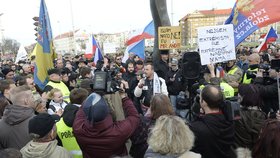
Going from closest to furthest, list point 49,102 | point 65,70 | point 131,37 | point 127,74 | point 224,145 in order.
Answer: point 224,145 < point 49,102 < point 65,70 < point 127,74 < point 131,37

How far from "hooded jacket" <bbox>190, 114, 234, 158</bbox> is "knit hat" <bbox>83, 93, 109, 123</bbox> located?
869 mm

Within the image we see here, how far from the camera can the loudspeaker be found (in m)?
6.44

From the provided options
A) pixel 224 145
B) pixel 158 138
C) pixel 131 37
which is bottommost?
pixel 224 145

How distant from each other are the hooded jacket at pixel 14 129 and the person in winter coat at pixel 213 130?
1.80 m

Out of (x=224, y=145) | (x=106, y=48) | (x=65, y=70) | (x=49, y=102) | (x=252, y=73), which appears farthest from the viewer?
(x=106, y=48)

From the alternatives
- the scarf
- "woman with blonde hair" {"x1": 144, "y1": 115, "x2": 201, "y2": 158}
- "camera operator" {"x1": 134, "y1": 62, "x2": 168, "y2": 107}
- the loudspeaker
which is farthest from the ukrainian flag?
"woman with blonde hair" {"x1": 144, "y1": 115, "x2": 201, "y2": 158}

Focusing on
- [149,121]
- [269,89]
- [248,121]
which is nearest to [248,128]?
[248,121]

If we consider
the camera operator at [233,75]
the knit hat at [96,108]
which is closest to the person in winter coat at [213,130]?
the knit hat at [96,108]

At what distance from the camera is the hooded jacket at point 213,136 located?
3230 mm

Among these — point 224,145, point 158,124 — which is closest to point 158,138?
point 158,124

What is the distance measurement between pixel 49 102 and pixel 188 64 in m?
2.65

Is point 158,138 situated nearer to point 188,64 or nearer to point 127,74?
point 188,64

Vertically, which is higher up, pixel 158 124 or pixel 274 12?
pixel 274 12

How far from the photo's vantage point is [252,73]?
19.9ft
